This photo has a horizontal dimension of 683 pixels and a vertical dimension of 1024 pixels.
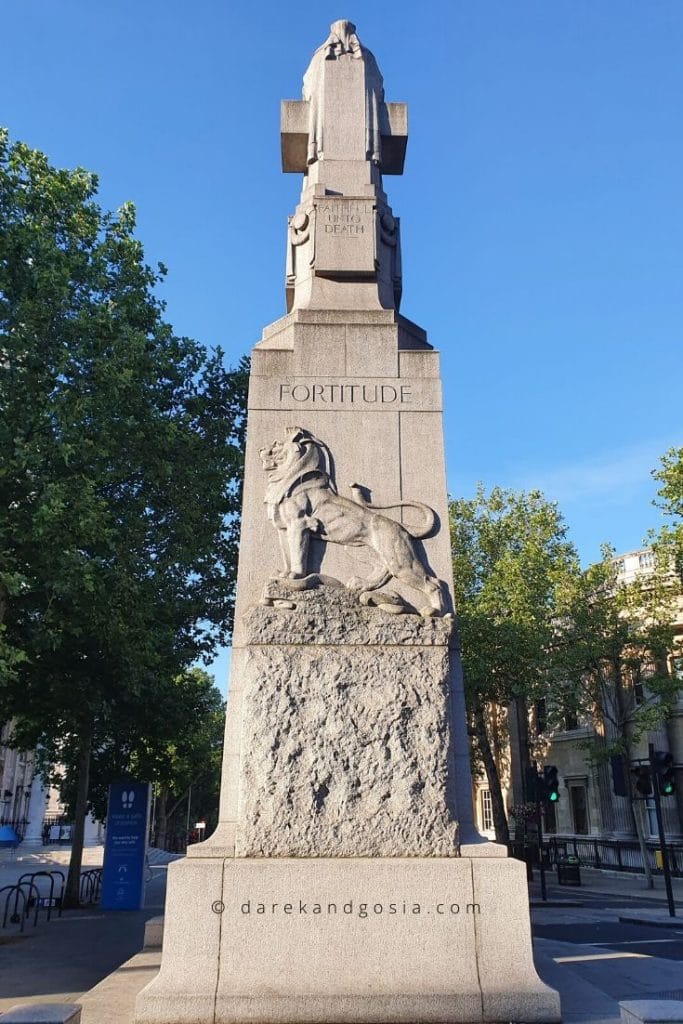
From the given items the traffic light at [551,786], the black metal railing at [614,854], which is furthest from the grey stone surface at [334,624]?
the black metal railing at [614,854]

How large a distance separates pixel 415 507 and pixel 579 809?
122 ft

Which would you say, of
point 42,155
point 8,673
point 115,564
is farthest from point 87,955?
point 42,155

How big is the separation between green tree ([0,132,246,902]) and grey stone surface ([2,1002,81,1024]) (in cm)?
974

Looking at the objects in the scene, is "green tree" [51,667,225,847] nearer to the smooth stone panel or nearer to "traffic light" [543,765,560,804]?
"traffic light" [543,765,560,804]

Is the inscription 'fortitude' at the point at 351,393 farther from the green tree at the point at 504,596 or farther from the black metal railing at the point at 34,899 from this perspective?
the green tree at the point at 504,596

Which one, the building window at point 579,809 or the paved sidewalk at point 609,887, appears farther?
the building window at point 579,809

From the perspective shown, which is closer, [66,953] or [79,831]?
[66,953]

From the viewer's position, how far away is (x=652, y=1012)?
4266mm

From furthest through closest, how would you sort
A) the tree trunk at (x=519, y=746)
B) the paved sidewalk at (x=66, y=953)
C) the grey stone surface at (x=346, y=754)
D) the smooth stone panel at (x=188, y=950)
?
the tree trunk at (x=519, y=746) < the paved sidewalk at (x=66, y=953) < the grey stone surface at (x=346, y=754) < the smooth stone panel at (x=188, y=950)

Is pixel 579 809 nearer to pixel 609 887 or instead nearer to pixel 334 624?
pixel 609 887

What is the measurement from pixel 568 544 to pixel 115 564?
2589cm

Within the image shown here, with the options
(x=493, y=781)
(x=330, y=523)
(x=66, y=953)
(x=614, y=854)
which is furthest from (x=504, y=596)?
(x=330, y=523)

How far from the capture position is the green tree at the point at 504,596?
32.2m

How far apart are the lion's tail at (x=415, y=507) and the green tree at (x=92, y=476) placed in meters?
8.50
